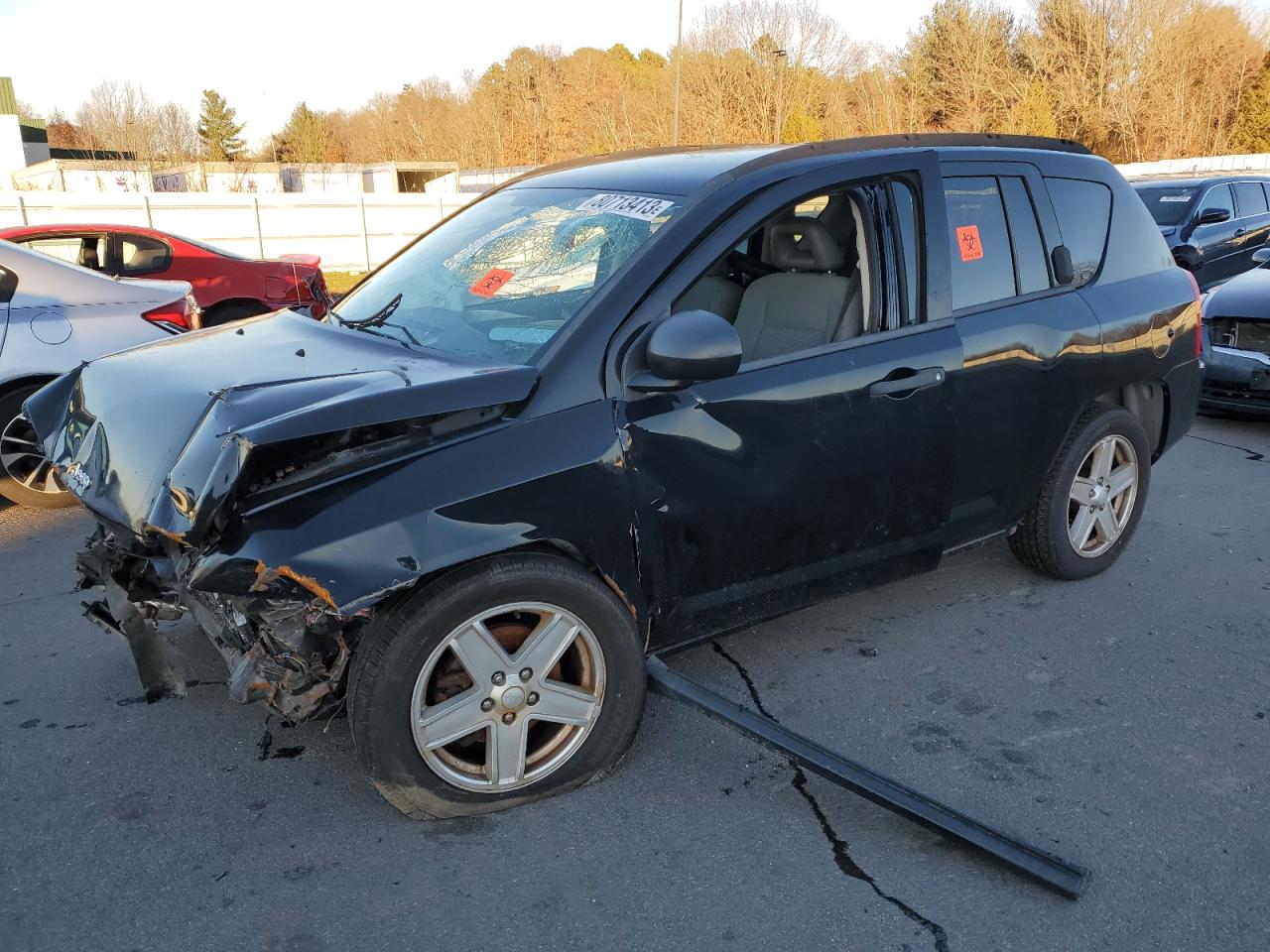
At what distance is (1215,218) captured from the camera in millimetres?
12062

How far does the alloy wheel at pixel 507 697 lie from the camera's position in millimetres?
2799

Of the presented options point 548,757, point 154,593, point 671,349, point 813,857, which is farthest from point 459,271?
point 813,857

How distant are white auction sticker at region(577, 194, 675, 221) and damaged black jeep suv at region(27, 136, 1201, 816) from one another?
2cm

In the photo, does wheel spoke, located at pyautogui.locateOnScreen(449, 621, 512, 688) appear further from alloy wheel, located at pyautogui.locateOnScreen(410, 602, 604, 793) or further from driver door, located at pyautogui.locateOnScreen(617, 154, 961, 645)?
driver door, located at pyautogui.locateOnScreen(617, 154, 961, 645)

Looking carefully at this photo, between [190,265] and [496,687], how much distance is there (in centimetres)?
871

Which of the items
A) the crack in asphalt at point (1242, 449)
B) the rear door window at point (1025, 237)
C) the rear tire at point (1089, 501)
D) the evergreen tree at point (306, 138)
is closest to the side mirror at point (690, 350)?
the rear door window at point (1025, 237)

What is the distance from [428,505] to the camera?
2.66 m

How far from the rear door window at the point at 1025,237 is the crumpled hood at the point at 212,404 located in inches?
88.1

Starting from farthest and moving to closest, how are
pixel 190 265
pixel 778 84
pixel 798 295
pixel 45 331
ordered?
pixel 778 84
pixel 190 265
pixel 45 331
pixel 798 295

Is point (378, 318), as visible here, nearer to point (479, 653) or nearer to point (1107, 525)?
point (479, 653)

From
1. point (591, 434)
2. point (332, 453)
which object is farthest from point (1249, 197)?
point (332, 453)

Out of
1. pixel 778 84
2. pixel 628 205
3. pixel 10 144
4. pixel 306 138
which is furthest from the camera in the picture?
pixel 306 138

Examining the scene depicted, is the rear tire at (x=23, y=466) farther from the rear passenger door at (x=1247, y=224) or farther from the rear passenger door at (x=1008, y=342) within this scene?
the rear passenger door at (x=1247, y=224)

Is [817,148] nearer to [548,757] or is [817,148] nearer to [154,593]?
[548,757]
